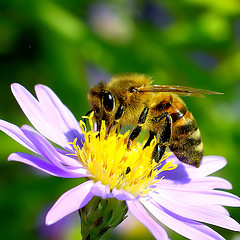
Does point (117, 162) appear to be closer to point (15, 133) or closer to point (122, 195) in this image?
point (122, 195)

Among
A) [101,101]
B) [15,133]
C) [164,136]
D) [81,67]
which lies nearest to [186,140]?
[164,136]

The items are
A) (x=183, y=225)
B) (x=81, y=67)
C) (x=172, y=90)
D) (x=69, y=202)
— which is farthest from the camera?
(x=81, y=67)

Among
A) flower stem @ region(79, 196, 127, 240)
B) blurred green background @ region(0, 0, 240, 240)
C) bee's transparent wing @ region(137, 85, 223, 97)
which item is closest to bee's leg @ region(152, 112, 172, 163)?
bee's transparent wing @ region(137, 85, 223, 97)

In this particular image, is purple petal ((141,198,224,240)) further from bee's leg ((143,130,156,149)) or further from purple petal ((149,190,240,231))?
bee's leg ((143,130,156,149))

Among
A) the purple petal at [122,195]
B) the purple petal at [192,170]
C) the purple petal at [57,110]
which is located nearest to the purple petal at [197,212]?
the purple petal at [192,170]

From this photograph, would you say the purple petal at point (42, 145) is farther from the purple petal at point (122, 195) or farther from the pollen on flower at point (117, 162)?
the pollen on flower at point (117, 162)

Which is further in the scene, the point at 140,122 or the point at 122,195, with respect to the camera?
the point at 140,122

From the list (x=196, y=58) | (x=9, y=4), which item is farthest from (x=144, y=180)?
(x=196, y=58)
